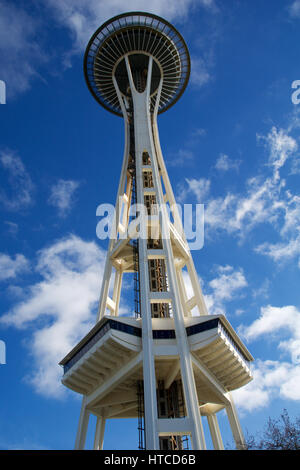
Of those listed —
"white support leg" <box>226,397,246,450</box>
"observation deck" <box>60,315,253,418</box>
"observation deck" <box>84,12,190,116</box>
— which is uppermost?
"observation deck" <box>84,12,190,116</box>

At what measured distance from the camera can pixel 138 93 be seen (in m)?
47.7

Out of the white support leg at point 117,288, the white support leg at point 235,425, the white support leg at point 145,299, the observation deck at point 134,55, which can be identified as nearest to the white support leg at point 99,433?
the white support leg at point 117,288

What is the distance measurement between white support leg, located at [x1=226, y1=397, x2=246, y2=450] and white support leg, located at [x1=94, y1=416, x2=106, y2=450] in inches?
437

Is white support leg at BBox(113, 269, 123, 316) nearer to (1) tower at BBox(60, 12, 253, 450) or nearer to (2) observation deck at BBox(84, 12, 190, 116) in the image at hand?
(1) tower at BBox(60, 12, 253, 450)

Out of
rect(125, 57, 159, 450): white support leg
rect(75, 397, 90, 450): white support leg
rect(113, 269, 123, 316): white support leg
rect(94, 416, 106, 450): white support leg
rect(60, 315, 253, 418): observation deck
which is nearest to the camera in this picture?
rect(125, 57, 159, 450): white support leg

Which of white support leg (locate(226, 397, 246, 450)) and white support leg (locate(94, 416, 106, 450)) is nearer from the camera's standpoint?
white support leg (locate(226, 397, 246, 450))

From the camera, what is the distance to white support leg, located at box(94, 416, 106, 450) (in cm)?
3353

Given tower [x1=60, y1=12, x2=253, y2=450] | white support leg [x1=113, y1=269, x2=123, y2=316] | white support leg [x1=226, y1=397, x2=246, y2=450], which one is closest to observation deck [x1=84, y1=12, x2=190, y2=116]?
tower [x1=60, y1=12, x2=253, y2=450]

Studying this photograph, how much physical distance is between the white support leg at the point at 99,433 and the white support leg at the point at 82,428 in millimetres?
2806

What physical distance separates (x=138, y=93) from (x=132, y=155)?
8.11 metres

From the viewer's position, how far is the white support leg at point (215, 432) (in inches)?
1347

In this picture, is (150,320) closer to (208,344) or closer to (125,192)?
(208,344)

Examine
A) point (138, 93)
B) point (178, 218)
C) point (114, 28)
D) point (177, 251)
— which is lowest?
point (177, 251)
